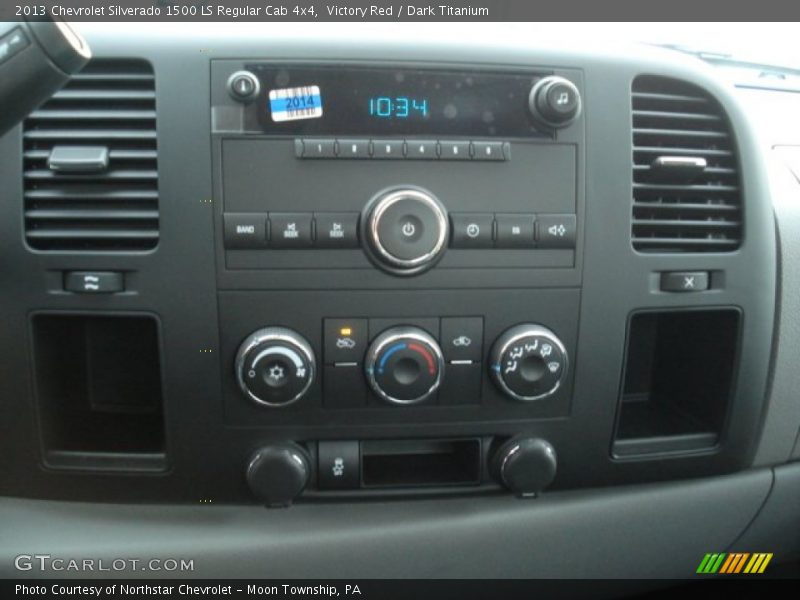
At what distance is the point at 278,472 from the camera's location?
3.63 feet

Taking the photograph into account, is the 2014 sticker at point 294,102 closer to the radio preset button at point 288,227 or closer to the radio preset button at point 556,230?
the radio preset button at point 288,227

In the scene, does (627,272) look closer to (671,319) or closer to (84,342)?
(671,319)

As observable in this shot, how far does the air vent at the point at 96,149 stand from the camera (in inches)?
41.0

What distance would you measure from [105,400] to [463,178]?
0.69 meters

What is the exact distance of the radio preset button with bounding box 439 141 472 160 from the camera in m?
1.07

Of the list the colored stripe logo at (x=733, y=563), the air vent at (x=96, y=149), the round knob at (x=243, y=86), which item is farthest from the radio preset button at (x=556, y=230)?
→ the colored stripe logo at (x=733, y=563)

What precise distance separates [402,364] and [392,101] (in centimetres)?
38

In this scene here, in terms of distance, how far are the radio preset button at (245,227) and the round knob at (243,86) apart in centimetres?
16

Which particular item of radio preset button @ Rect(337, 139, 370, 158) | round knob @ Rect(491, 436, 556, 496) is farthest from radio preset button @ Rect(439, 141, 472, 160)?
round knob @ Rect(491, 436, 556, 496)

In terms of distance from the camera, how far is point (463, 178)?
1084 mm

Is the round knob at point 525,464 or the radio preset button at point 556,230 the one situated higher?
the radio preset button at point 556,230

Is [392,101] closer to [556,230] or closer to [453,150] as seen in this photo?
[453,150]

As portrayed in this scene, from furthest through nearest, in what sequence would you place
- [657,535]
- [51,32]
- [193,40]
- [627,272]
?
[657,535]
[627,272]
[193,40]
[51,32]

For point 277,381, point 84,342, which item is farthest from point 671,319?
point 84,342
